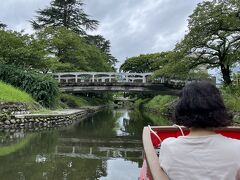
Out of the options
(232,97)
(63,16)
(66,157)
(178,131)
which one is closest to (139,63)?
(63,16)

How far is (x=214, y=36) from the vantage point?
20.7m

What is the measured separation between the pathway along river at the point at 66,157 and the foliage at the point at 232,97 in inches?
255

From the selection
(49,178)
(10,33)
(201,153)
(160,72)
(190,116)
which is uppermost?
(10,33)

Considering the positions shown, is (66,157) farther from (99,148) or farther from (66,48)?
(66,48)

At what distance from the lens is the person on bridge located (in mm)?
2311

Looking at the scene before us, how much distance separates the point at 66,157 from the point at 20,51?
16021mm

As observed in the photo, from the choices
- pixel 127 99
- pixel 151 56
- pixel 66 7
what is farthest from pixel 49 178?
pixel 127 99

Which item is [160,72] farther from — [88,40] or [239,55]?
[88,40]

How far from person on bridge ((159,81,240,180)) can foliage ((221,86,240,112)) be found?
14923mm

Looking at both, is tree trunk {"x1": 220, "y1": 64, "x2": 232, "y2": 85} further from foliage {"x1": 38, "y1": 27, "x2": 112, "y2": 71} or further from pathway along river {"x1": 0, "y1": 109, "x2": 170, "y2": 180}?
foliage {"x1": 38, "y1": 27, "x2": 112, "y2": 71}

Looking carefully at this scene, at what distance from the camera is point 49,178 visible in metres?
7.06

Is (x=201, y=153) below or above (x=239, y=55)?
below

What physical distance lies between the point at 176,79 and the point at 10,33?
497 inches

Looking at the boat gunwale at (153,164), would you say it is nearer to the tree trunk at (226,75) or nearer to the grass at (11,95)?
the grass at (11,95)
